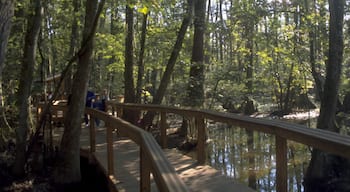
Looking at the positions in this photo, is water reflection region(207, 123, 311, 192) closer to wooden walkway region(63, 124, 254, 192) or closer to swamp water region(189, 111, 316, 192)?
swamp water region(189, 111, 316, 192)

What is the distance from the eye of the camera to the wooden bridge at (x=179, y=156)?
3455 mm

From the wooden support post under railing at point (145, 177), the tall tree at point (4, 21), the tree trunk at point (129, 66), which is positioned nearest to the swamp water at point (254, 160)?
the tree trunk at point (129, 66)

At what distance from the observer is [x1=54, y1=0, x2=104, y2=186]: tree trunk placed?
25.9 feet

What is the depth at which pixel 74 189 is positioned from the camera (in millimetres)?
7930

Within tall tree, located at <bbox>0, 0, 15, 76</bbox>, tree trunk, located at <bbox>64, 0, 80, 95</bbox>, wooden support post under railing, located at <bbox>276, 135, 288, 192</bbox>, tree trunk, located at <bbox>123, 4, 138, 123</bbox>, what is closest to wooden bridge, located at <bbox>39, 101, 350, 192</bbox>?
wooden support post under railing, located at <bbox>276, 135, 288, 192</bbox>

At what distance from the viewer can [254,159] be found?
13.7 m

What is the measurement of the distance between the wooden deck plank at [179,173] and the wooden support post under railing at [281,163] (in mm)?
601

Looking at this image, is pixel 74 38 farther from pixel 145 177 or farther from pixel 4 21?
pixel 4 21

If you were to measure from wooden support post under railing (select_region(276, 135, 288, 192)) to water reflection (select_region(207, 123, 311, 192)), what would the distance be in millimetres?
5513

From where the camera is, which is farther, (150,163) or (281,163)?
(281,163)

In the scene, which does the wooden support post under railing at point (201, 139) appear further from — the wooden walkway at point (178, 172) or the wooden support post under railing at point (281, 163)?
the wooden support post under railing at point (281, 163)

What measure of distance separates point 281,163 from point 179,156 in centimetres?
320

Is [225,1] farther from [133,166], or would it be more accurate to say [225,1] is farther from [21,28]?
[133,166]

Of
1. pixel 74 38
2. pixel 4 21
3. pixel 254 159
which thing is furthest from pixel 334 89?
pixel 74 38
